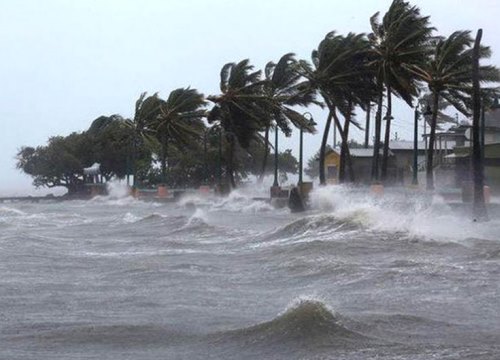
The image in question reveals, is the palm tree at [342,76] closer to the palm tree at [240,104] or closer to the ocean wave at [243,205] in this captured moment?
the ocean wave at [243,205]

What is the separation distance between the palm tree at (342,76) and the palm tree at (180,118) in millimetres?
16119

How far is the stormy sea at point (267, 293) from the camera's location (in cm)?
729

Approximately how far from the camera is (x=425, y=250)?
565 inches

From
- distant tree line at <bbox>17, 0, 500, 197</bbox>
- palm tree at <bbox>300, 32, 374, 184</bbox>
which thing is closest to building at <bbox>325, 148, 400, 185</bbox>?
distant tree line at <bbox>17, 0, 500, 197</bbox>

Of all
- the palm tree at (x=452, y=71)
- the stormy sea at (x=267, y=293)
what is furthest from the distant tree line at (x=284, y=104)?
the stormy sea at (x=267, y=293)

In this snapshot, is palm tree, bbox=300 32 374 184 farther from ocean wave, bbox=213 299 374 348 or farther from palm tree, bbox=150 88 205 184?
ocean wave, bbox=213 299 374 348

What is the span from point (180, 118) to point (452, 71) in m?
25.1

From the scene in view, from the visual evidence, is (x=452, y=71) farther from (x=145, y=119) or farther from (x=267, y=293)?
(x=267, y=293)

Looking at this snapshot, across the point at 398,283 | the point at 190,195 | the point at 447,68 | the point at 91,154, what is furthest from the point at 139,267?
the point at 91,154

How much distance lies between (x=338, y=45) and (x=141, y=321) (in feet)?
127

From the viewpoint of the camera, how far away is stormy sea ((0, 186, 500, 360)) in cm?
729

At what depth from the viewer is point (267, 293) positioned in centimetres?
1065

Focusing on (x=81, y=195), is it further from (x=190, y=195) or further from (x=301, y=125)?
(x=301, y=125)

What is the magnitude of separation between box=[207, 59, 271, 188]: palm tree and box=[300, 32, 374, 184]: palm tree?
653 cm
